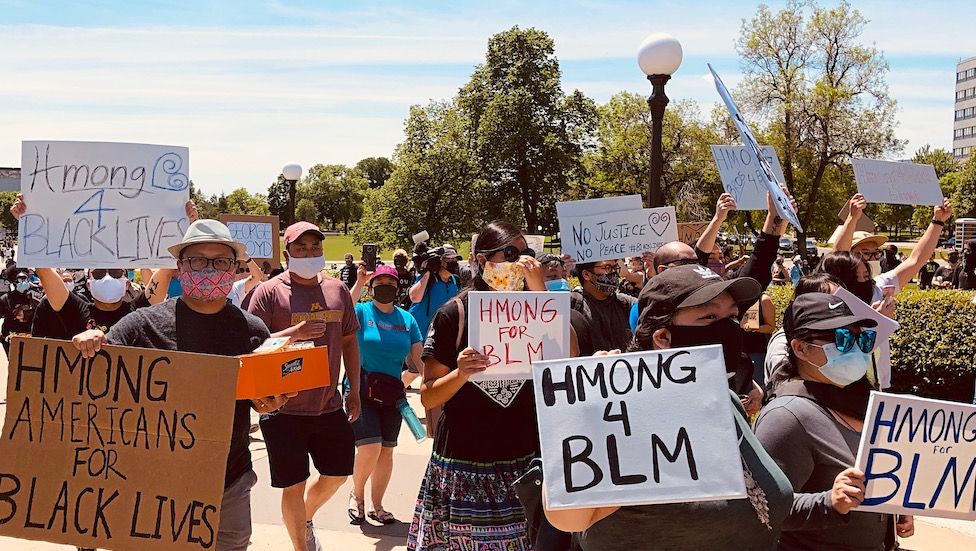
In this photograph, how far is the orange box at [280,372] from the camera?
364 centimetres

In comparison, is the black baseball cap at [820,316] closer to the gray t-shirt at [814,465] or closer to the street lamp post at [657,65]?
the gray t-shirt at [814,465]

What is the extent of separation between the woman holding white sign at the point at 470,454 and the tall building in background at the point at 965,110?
12710 cm

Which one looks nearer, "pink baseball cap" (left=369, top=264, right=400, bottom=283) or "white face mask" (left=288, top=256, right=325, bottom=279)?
"white face mask" (left=288, top=256, right=325, bottom=279)

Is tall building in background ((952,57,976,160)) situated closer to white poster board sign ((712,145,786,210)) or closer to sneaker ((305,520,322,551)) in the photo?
white poster board sign ((712,145,786,210))

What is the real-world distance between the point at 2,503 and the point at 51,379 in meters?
0.54

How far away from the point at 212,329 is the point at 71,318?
2.10 meters

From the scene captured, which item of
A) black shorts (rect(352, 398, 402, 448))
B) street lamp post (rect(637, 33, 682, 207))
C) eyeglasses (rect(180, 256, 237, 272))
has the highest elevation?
street lamp post (rect(637, 33, 682, 207))

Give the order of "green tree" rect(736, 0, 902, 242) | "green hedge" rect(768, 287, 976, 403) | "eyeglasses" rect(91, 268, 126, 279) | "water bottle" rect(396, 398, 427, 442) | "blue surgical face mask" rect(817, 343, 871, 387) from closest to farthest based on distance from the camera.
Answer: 1. "blue surgical face mask" rect(817, 343, 871, 387)
2. "water bottle" rect(396, 398, 427, 442)
3. "eyeglasses" rect(91, 268, 126, 279)
4. "green hedge" rect(768, 287, 976, 403)
5. "green tree" rect(736, 0, 902, 242)

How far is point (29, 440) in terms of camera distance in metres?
3.62

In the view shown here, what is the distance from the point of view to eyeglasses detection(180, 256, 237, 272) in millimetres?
4039

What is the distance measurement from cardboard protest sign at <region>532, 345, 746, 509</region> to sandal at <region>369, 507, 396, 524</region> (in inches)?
173

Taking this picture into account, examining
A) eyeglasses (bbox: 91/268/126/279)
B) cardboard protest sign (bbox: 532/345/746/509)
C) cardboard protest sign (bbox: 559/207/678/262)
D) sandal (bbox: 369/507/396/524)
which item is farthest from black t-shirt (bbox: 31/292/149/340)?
cardboard protest sign (bbox: 532/345/746/509)

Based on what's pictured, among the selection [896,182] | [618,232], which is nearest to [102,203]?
[618,232]

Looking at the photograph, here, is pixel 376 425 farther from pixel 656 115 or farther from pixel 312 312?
pixel 656 115
